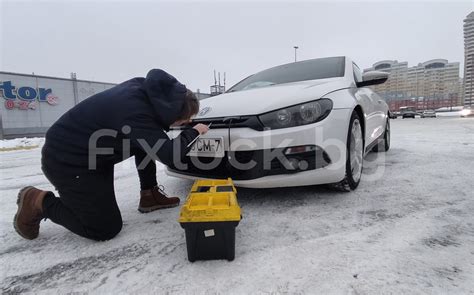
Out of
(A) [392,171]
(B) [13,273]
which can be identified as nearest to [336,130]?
(A) [392,171]

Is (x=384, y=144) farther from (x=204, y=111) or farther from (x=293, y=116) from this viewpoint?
(x=204, y=111)

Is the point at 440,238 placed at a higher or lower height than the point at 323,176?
lower

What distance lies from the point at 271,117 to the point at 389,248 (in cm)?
102

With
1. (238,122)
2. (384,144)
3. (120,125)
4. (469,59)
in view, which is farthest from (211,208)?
(469,59)

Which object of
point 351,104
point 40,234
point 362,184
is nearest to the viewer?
point 40,234

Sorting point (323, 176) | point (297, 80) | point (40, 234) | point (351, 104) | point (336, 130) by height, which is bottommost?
point (40, 234)

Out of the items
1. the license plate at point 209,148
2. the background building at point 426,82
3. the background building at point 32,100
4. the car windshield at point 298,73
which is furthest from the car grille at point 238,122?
the background building at point 426,82

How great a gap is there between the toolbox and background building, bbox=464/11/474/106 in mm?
56700

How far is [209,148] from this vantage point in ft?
6.43

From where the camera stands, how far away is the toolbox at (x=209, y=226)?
1.20m

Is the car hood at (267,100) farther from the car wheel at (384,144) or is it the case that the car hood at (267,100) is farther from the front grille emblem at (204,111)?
the car wheel at (384,144)

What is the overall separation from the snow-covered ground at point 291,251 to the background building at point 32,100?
14.9 m

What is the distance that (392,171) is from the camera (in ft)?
9.47

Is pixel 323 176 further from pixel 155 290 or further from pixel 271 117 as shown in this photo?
pixel 155 290
